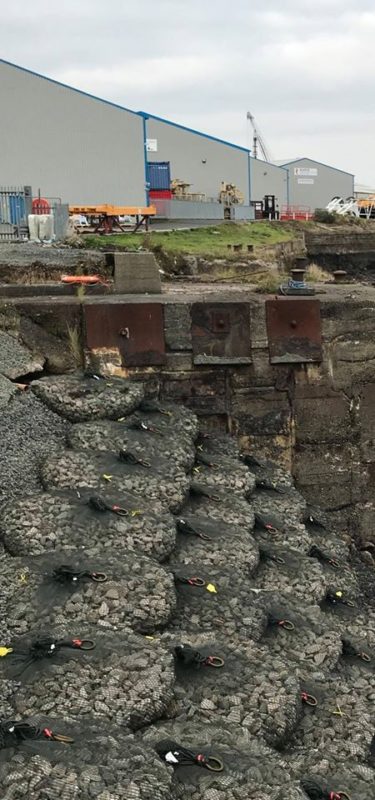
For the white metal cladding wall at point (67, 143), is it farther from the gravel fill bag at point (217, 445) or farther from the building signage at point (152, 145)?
the gravel fill bag at point (217, 445)

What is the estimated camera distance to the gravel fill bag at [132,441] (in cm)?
768

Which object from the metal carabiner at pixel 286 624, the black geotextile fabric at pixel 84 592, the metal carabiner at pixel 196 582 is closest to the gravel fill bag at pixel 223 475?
the metal carabiner at pixel 196 582

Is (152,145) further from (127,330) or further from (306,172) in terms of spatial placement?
(127,330)

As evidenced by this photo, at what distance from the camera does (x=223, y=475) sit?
831 centimetres

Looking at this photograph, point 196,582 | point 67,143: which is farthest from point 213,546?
point 67,143

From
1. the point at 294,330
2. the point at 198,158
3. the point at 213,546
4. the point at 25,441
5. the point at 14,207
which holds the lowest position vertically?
the point at 213,546

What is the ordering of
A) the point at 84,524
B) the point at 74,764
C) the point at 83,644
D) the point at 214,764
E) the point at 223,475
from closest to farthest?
the point at 74,764 < the point at 214,764 < the point at 83,644 < the point at 84,524 < the point at 223,475

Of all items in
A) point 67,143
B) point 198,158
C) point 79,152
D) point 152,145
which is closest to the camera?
point 67,143

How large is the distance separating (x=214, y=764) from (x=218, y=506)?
11.5 ft

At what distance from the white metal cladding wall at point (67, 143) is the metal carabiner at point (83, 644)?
80.3ft

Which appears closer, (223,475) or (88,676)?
(88,676)

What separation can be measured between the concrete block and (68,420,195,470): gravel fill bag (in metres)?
3.47

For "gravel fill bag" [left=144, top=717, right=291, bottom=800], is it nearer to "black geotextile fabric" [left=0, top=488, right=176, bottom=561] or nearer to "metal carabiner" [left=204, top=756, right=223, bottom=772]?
"metal carabiner" [left=204, top=756, right=223, bottom=772]

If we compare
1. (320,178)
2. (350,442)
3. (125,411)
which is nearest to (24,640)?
(125,411)
